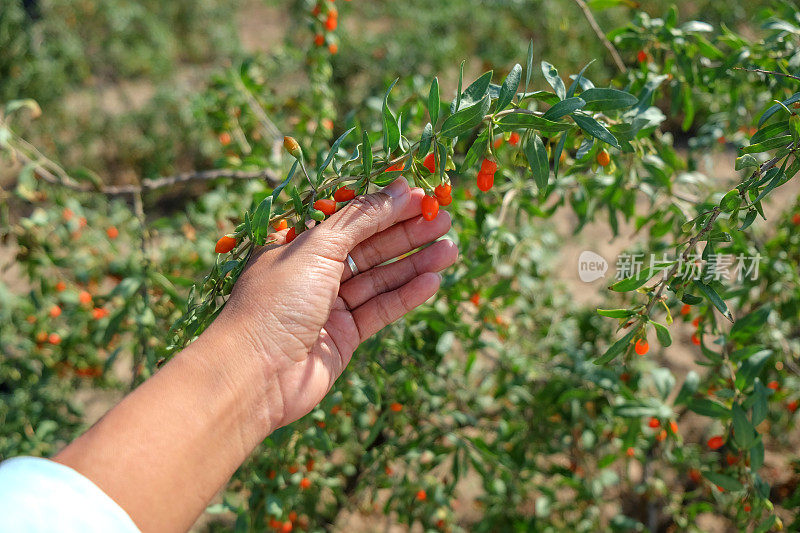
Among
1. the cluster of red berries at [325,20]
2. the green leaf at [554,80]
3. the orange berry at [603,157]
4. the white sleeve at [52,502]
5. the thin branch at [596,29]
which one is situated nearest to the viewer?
the white sleeve at [52,502]

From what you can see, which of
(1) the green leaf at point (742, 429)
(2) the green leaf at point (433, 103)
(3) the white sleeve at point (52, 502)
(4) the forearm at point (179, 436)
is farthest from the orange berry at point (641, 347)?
(3) the white sleeve at point (52, 502)

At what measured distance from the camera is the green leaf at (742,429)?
1.33 metres

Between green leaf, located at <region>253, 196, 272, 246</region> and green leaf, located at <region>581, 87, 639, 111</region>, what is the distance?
0.69 metres

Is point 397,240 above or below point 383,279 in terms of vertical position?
above

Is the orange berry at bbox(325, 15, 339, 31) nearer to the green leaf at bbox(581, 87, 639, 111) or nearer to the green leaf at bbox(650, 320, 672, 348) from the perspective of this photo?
the green leaf at bbox(581, 87, 639, 111)

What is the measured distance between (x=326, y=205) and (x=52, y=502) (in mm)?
747

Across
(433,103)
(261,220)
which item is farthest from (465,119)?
(261,220)

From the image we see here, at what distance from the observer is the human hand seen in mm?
1171

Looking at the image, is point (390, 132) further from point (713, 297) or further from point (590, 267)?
point (590, 267)

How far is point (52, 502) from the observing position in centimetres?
90

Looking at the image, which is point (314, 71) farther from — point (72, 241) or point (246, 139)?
point (72, 241)

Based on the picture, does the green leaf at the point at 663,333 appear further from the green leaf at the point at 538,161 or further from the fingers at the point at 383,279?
the fingers at the point at 383,279

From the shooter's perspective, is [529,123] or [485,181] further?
[485,181]

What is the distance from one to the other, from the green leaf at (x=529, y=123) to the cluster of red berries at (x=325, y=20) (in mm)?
1275
